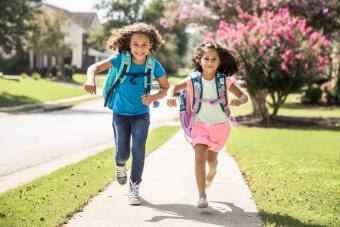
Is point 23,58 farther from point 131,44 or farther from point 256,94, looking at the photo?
point 131,44

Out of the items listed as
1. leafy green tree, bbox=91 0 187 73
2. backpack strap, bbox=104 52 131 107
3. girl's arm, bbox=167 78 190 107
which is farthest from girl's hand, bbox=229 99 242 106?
leafy green tree, bbox=91 0 187 73

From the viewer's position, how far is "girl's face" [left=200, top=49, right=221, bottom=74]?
19.5ft

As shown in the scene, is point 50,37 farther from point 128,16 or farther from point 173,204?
point 173,204

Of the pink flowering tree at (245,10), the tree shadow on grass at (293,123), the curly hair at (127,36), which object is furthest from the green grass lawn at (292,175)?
the pink flowering tree at (245,10)

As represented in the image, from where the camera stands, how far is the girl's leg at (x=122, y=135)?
604 cm

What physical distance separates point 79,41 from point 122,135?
69173mm

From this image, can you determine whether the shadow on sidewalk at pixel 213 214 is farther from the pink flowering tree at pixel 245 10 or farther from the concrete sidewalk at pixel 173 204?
the pink flowering tree at pixel 245 10

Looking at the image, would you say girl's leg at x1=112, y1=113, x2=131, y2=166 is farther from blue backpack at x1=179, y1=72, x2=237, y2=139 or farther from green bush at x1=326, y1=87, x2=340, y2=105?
green bush at x1=326, y1=87, x2=340, y2=105

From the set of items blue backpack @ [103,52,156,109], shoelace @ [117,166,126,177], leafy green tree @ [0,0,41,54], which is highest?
leafy green tree @ [0,0,41,54]

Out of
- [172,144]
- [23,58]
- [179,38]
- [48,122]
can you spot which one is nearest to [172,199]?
[172,144]

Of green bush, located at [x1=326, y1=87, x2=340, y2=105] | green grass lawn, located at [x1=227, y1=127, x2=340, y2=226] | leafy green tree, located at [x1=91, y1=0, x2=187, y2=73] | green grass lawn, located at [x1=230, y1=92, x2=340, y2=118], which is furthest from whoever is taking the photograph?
leafy green tree, located at [x1=91, y1=0, x2=187, y2=73]

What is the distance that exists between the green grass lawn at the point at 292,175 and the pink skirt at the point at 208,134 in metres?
0.80

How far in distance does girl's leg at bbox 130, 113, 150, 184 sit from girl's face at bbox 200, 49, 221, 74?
793mm

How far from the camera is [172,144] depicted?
12031 millimetres
